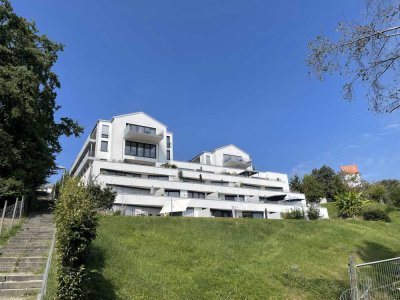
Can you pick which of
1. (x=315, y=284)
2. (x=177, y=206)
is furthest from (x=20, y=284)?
(x=177, y=206)

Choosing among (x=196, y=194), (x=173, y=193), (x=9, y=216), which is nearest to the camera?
(x=9, y=216)

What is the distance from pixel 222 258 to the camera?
66.4 ft

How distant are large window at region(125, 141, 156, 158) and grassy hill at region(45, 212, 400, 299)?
29.9 metres

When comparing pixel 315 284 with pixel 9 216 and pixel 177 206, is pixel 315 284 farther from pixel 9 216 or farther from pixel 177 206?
pixel 177 206

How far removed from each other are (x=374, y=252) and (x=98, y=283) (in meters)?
20.6

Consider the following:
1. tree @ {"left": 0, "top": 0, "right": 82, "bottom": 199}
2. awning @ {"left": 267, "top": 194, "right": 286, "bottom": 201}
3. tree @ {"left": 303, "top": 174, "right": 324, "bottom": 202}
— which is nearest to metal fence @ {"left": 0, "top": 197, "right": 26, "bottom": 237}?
tree @ {"left": 0, "top": 0, "right": 82, "bottom": 199}

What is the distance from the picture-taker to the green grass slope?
15.8 meters

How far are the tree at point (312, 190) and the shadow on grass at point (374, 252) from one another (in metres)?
47.8

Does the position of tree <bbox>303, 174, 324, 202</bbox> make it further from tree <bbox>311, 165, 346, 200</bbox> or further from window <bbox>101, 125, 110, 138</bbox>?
window <bbox>101, 125, 110, 138</bbox>

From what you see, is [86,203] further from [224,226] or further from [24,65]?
[24,65]

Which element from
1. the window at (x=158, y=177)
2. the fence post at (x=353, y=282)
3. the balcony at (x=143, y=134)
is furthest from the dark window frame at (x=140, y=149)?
the fence post at (x=353, y=282)

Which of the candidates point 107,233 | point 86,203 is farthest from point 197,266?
point 86,203

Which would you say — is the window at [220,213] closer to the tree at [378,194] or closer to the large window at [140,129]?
the large window at [140,129]

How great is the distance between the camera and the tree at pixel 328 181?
265 feet
